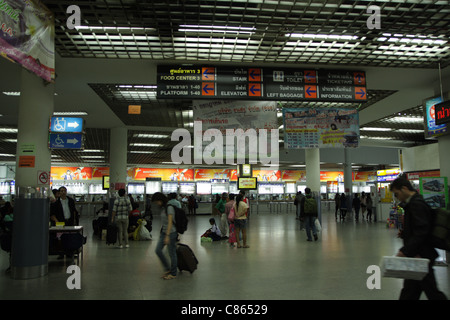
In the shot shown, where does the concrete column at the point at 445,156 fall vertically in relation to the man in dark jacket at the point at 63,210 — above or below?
above

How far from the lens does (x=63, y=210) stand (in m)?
8.66

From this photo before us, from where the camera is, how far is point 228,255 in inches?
336

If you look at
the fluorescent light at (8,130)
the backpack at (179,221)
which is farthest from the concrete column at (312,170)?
the fluorescent light at (8,130)

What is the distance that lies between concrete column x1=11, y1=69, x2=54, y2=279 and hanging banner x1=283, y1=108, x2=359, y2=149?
5808mm

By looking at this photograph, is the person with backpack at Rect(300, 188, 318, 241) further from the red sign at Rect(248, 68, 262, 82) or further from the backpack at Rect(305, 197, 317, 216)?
the red sign at Rect(248, 68, 262, 82)

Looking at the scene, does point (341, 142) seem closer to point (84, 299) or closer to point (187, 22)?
point (187, 22)

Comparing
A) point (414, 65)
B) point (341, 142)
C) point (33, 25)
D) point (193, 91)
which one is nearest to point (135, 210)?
point (193, 91)

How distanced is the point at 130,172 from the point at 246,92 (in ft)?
92.8

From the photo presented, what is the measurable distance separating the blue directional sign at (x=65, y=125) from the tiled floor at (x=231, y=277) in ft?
9.16

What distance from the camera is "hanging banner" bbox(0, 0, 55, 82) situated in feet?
14.7

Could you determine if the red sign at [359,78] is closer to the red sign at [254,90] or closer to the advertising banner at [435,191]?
the red sign at [254,90]

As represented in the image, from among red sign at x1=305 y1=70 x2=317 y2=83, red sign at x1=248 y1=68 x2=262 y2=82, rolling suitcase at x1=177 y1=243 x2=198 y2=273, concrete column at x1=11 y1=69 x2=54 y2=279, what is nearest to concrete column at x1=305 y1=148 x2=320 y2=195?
red sign at x1=305 y1=70 x2=317 y2=83

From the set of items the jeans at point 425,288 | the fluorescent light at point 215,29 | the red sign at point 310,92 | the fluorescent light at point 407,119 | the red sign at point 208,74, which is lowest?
the jeans at point 425,288

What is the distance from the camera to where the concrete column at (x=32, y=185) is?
6.37 metres
